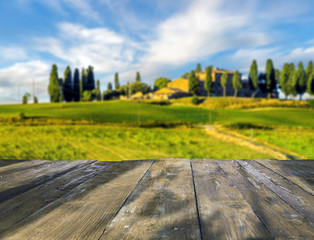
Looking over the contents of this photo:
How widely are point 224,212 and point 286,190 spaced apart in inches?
22.2

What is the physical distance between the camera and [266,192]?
1238mm

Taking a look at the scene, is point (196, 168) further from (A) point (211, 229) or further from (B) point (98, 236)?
(B) point (98, 236)

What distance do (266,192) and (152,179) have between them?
2.21 ft

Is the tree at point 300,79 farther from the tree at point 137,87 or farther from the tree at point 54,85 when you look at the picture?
the tree at point 54,85

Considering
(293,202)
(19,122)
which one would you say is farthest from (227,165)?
(19,122)

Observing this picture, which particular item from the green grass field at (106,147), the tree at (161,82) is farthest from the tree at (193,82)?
the green grass field at (106,147)

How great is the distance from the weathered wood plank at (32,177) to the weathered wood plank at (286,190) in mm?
1431

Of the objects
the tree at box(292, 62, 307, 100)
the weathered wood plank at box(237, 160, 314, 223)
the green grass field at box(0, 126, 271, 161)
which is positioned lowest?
the green grass field at box(0, 126, 271, 161)

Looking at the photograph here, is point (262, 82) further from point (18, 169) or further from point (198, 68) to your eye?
point (18, 169)

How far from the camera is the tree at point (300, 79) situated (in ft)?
164

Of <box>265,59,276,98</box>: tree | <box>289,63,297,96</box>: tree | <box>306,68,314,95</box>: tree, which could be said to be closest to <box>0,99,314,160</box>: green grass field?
<box>306,68,314,95</box>: tree

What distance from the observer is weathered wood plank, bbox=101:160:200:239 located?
0.79 m

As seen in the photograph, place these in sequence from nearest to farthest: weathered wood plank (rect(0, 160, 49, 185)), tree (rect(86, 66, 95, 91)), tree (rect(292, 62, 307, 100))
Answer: weathered wood plank (rect(0, 160, 49, 185)) < tree (rect(292, 62, 307, 100)) < tree (rect(86, 66, 95, 91))

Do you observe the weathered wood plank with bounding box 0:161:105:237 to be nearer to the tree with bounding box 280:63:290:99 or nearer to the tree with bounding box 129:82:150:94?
the tree with bounding box 280:63:290:99
